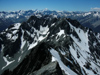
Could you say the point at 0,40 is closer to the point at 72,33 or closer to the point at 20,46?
the point at 20,46

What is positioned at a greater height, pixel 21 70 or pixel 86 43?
pixel 86 43

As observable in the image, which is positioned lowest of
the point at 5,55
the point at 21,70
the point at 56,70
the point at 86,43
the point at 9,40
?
the point at 56,70

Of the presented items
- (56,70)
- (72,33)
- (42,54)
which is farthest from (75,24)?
(56,70)

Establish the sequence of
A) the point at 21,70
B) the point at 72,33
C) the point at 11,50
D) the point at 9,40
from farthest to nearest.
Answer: the point at 9,40 → the point at 11,50 → the point at 72,33 → the point at 21,70

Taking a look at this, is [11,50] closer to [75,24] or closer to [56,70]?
[75,24]

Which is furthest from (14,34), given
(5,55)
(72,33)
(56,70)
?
(56,70)

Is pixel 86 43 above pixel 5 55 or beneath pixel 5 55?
beneath

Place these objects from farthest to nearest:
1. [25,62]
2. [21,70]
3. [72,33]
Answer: [72,33]
[25,62]
[21,70]

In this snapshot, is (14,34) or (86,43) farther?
(14,34)

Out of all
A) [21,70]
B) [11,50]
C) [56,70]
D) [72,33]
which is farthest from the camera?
[11,50]
